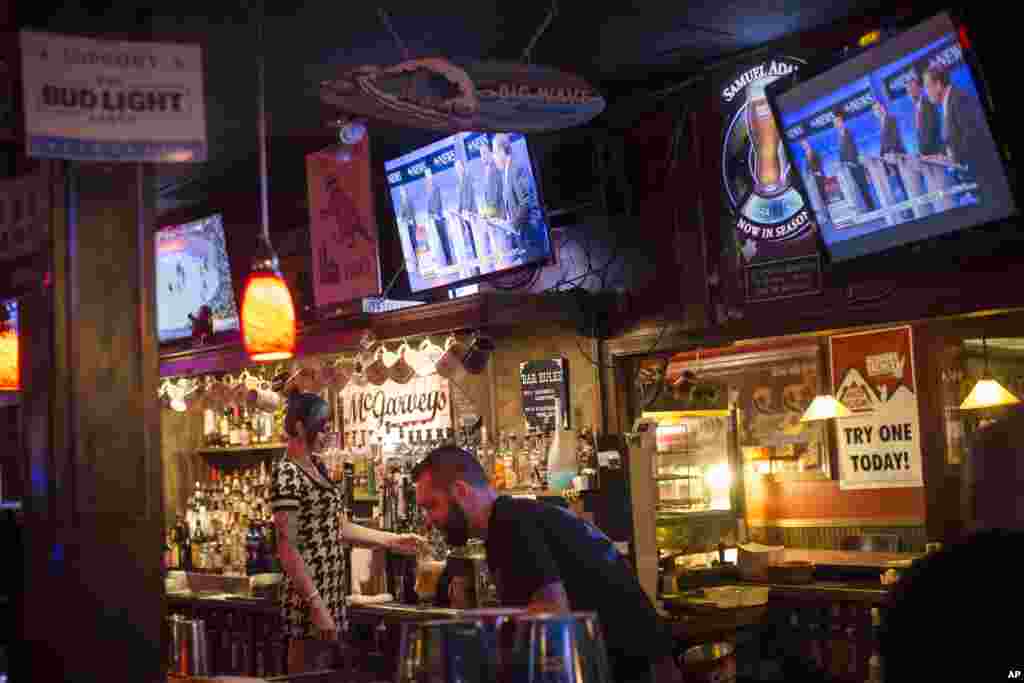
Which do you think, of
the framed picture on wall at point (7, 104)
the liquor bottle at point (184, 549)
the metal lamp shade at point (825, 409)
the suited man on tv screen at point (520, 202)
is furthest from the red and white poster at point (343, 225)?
the metal lamp shade at point (825, 409)

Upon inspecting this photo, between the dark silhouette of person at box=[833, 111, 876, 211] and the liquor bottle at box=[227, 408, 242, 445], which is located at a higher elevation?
the dark silhouette of person at box=[833, 111, 876, 211]

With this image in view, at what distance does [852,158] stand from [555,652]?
161 inches

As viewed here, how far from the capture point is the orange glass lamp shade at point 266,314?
17.1 feet

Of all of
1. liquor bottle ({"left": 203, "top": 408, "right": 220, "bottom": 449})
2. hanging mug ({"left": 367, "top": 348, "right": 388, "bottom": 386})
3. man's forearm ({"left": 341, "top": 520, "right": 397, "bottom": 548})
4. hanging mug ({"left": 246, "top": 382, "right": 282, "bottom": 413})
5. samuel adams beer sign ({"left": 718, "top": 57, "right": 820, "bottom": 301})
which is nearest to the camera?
samuel adams beer sign ({"left": 718, "top": 57, "right": 820, "bottom": 301})

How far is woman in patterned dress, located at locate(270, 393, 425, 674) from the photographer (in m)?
5.95

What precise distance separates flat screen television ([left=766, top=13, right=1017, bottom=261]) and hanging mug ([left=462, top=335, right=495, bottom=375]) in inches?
101

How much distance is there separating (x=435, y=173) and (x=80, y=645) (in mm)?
4924

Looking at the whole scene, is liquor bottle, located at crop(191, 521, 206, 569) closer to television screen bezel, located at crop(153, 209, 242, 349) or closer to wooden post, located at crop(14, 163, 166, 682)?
television screen bezel, located at crop(153, 209, 242, 349)

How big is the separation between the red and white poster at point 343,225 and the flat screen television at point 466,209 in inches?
11.7

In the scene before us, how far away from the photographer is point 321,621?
233 inches

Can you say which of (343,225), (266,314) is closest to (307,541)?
(266,314)

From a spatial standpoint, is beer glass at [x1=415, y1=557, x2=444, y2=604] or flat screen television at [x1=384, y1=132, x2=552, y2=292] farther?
beer glass at [x1=415, y1=557, x2=444, y2=604]

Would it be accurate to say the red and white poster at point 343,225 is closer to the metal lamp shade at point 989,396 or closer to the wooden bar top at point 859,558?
the wooden bar top at point 859,558

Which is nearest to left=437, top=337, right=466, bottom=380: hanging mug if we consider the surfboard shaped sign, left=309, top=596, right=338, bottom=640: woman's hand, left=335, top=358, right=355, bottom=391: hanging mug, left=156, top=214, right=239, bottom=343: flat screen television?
left=335, top=358, right=355, bottom=391: hanging mug
